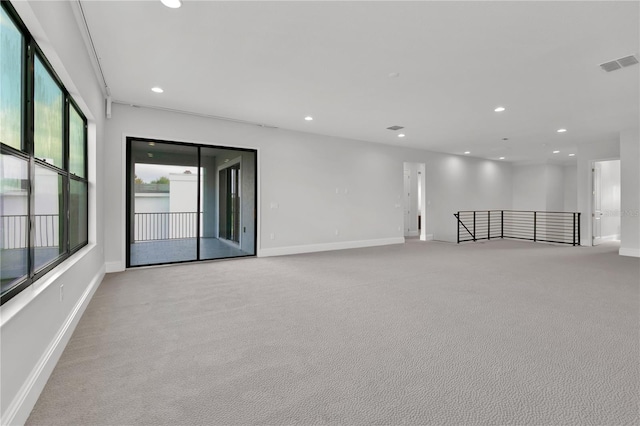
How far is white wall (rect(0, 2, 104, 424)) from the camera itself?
153 cm

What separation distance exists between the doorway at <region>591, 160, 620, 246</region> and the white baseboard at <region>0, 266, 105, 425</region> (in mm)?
11693

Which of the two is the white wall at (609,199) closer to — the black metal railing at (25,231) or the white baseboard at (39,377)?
the white baseboard at (39,377)

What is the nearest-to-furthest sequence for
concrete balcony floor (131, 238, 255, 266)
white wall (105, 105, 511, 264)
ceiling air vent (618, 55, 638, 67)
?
ceiling air vent (618, 55, 638, 67)
white wall (105, 105, 511, 264)
concrete balcony floor (131, 238, 255, 266)

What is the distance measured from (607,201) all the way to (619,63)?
8158 mm

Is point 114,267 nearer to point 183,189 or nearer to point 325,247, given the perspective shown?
point 183,189

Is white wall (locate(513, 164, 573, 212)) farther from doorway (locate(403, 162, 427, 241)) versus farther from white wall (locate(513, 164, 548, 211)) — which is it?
doorway (locate(403, 162, 427, 241))

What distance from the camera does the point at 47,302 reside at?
2098 mm

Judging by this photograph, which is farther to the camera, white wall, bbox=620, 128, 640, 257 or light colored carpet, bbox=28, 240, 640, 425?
white wall, bbox=620, 128, 640, 257

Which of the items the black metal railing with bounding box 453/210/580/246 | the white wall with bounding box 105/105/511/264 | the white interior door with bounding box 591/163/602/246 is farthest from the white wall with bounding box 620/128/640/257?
the black metal railing with bounding box 453/210/580/246

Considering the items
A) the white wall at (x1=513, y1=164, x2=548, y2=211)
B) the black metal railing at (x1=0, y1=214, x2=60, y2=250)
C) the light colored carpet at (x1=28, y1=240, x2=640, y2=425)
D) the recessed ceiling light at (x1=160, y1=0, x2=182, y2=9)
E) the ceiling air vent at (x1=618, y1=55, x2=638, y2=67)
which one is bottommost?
the light colored carpet at (x1=28, y1=240, x2=640, y2=425)

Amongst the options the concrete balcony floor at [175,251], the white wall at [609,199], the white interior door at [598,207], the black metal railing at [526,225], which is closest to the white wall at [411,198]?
the black metal railing at [526,225]

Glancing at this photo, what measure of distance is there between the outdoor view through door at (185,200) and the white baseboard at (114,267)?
192mm

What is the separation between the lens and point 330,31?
3.01 meters

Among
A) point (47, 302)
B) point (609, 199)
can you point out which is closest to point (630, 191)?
point (609, 199)
